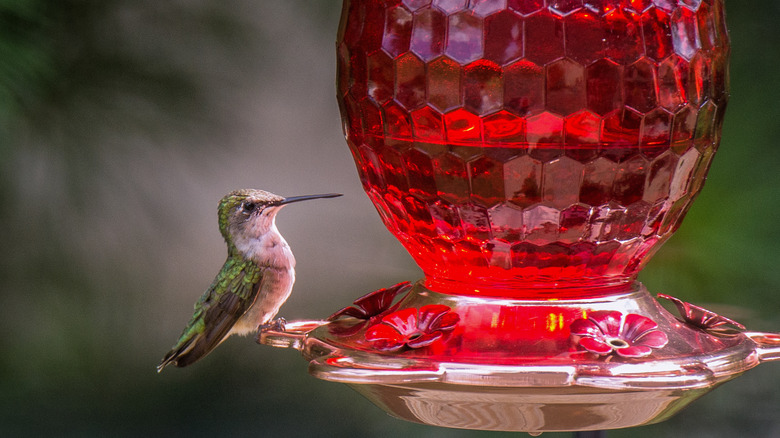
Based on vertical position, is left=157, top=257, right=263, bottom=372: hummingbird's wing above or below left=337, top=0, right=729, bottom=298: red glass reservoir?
below

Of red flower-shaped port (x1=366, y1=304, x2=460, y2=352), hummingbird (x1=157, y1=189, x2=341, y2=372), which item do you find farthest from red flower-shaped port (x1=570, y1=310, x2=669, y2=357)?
hummingbird (x1=157, y1=189, x2=341, y2=372)

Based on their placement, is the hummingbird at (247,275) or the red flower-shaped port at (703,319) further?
the hummingbird at (247,275)

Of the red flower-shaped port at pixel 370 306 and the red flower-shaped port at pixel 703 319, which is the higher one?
the red flower-shaped port at pixel 370 306

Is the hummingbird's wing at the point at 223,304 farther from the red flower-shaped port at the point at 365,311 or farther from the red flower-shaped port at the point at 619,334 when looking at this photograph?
the red flower-shaped port at the point at 619,334

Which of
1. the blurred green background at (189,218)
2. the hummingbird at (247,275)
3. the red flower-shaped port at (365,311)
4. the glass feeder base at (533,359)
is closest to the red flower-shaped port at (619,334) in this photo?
the glass feeder base at (533,359)

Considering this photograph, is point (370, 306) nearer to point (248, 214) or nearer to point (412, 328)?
point (412, 328)

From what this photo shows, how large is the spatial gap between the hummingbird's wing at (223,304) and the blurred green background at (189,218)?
10.1 inches

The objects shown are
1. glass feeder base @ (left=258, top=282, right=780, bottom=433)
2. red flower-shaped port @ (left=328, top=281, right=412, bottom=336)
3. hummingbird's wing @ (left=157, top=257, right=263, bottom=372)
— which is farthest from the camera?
hummingbird's wing @ (left=157, top=257, right=263, bottom=372)

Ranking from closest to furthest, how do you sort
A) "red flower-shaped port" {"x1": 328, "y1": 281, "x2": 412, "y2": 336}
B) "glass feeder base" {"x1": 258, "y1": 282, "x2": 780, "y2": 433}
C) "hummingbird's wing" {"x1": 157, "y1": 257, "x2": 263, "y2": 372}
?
"glass feeder base" {"x1": 258, "y1": 282, "x2": 780, "y2": 433} < "red flower-shaped port" {"x1": 328, "y1": 281, "x2": 412, "y2": 336} < "hummingbird's wing" {"x1": 157, "y1": 257, "x2": 263, "y2": 372}

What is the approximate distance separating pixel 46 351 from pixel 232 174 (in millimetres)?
656

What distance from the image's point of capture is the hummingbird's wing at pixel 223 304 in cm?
163

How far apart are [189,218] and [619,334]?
4.54 feet

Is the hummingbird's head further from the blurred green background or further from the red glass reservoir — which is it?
the red glass reservoir

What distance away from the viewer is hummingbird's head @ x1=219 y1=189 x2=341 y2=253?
65.7 inches
